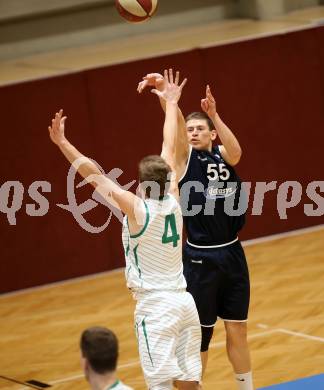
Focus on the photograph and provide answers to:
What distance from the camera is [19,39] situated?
15.1 metres

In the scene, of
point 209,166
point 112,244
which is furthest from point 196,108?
point 209,166

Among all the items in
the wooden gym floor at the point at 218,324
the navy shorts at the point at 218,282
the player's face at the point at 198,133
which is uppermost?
the player's face at the point at 198,133

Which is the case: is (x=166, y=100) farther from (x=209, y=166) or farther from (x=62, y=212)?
(x=62, y=212)

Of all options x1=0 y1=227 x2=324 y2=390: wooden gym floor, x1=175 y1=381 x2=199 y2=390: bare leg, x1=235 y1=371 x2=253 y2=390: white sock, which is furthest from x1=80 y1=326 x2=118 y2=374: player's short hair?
x1=0 y1=227 x2=324 y2=390: wooden gym floor

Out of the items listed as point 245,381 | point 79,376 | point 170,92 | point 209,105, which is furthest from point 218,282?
point 79,376

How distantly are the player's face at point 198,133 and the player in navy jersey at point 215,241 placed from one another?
37 millimetres

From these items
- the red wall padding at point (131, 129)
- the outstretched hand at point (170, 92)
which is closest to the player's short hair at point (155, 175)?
the outstretched hand at point (170, 92)

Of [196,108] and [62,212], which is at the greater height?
[196,108]

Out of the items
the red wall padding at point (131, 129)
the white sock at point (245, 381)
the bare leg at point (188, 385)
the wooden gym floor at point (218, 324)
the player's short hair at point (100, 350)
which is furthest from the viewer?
the red wall padding at point (131, 129)

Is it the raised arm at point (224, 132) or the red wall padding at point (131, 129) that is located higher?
the raised arm at point (224, 132)

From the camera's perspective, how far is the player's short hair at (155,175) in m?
6.45

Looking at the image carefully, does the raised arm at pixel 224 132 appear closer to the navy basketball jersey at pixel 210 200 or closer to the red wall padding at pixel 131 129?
the navy basketball jersey at pixel 210 200

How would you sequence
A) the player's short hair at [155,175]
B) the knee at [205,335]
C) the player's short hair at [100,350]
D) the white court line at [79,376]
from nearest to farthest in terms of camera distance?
1. the player's short hair at [100,350]
2. the player's short hair at [155,175]
3. the knee at [205,335]
4. the white court line at [79,376]

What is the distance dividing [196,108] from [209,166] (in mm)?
4994
